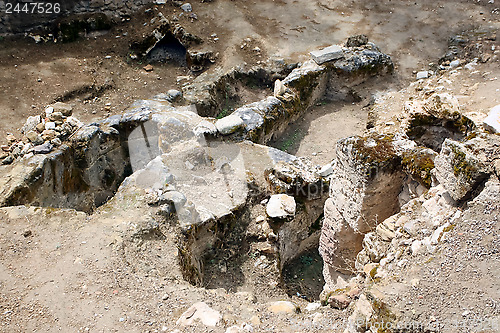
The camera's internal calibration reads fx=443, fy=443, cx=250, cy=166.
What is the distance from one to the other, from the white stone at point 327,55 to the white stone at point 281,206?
459 centimetres

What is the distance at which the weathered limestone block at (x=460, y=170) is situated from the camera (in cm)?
455

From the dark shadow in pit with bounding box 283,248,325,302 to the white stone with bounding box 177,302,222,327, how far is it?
2.72m

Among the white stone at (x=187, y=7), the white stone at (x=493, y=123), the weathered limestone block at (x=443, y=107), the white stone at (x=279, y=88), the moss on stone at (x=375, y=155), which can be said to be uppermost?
the white stone at (x=493, y=123)

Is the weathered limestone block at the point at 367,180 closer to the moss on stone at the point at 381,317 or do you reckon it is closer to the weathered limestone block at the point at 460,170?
the weathered limestone block at the point at 460,170

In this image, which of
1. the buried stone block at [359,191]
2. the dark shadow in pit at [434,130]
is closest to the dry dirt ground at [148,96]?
the dark shadow in pit at [434,130]

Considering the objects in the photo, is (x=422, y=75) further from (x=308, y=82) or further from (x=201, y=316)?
(x=201, y=316)

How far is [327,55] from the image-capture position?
10609 mm

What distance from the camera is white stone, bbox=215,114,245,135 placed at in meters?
8.36

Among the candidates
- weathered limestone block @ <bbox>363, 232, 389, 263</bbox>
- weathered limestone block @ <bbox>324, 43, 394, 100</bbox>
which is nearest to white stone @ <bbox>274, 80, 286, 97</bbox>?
weathered limestone block @ <bbox>324, 43, 394, 100</bbox>

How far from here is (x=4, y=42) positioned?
11320mm

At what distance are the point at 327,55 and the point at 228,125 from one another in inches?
145

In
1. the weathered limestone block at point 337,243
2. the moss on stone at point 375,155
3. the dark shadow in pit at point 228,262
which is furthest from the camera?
the dark shadow in pit at point 228,262

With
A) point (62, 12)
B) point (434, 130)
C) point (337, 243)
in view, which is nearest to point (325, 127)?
point (434, 130)

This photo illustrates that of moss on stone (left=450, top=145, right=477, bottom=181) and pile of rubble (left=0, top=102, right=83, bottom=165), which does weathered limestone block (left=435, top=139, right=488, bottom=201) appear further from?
pile of rubble (left=0, top=102, right=83, bottom=165)
